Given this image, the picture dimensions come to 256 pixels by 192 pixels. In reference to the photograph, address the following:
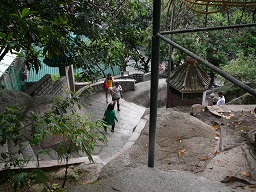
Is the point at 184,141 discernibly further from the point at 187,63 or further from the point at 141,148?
the point at 187,63

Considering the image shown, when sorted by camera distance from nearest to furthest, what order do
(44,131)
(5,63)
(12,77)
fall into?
(44,131), (5,63), (12,77)

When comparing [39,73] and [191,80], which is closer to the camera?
[191,80]

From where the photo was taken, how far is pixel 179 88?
33.2 ft

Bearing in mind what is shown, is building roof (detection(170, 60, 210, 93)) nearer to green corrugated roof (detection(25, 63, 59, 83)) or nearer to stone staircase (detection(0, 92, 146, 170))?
stone staircase (detection(0, 92, 146, 170))

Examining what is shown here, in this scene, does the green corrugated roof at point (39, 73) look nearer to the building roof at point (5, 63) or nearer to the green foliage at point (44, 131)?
the building roof at point (5, 63)

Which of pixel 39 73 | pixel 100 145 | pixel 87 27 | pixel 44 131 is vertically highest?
pixel 87 27

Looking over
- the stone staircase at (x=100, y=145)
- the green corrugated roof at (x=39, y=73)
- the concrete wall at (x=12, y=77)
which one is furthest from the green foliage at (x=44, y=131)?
the green corrugated roof at (x=39, y=73)

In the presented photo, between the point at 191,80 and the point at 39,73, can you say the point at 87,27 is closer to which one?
the point at 191,80

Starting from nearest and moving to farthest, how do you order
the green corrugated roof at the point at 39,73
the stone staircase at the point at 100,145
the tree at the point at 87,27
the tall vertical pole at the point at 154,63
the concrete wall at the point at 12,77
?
the tall vertical pole at the point at 154,63
the tree at the point at 87,27
the stone staircase at the point at 100,145
the concrete wall at the point at 12,77
the green corrugated roof at the point at 39,73

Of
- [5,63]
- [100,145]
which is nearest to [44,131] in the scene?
[100,145]

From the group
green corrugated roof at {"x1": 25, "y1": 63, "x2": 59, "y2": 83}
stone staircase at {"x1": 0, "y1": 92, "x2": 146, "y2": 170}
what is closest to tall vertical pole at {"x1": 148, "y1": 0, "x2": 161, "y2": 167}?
stone staircase at {"x1": 0, "y1": 92, "x2": 146, "y2": 170}

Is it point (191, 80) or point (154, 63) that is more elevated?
point (154, 63)

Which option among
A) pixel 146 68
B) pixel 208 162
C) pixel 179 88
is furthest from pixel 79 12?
pixel 146 68

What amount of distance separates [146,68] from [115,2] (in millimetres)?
13097
